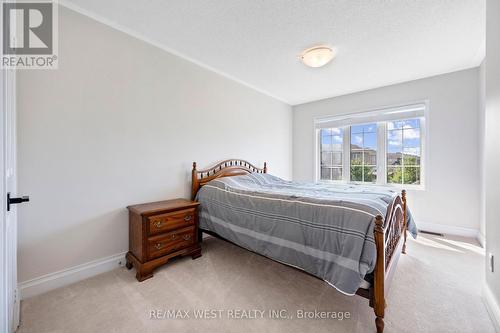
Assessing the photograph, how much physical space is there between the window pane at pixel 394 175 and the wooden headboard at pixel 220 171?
7.59 ft

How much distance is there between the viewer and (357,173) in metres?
4.20

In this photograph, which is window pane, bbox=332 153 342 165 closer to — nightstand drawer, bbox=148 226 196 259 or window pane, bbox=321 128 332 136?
window pane, bbox=321 128 332 136

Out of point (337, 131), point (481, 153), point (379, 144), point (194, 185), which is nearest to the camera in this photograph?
point (194, 185)

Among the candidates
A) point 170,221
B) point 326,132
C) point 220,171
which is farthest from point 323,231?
point 326,132

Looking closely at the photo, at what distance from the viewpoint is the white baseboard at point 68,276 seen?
1692 millimetres

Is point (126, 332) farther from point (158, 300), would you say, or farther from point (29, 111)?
point (29, 111)

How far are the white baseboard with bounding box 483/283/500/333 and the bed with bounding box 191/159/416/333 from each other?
0.59 m

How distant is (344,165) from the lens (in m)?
4.37

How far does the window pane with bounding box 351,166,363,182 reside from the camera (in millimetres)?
4151

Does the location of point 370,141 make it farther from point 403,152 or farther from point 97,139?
point 97,139

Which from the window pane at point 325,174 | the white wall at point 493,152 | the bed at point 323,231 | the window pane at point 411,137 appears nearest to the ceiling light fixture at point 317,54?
the white wall at point 493,152

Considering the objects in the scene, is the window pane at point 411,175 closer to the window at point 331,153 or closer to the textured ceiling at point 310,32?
the window at point 331,153

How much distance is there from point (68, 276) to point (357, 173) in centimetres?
460

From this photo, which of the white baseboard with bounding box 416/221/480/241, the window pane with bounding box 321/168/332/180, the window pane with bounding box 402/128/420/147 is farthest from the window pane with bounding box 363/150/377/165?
the white baseboard with bounding box 416/221/480/241
